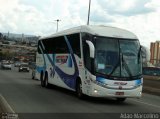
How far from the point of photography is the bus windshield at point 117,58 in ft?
60.8

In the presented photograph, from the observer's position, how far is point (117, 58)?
735 inches

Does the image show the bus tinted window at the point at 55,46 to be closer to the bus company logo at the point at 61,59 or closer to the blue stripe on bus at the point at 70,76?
the bus company logo at the point at 61,59

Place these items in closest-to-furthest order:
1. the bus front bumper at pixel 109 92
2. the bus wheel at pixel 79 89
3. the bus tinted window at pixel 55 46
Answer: the bus front bumper at pixel 109 92 → the bus wheel at pixel 79 89 → the bus tinted window at pixel 55 46

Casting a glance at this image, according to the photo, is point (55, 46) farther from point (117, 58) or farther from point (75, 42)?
point (117, 58)

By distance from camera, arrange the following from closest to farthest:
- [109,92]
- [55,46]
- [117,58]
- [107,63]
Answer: [109,92] → [107,63] → [117,58] → [55,46]

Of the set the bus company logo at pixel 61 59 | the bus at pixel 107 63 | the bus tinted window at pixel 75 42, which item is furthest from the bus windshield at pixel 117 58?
the bus company logo at pixel 61 59

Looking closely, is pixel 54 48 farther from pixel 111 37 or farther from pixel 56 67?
pixel 111 37

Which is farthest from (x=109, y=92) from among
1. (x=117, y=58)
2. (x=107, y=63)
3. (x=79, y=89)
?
(x=79, y=89)

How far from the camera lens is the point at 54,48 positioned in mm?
26781

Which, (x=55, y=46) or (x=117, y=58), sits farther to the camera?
(x=55, y=46)

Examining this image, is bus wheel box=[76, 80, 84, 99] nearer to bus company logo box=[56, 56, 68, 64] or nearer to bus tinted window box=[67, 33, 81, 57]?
bus tinted window box=[67, 33, 81, 57]

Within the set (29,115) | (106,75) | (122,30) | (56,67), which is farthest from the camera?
(56,67)

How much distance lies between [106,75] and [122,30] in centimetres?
265

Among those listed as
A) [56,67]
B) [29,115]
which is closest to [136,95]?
[29,115]
